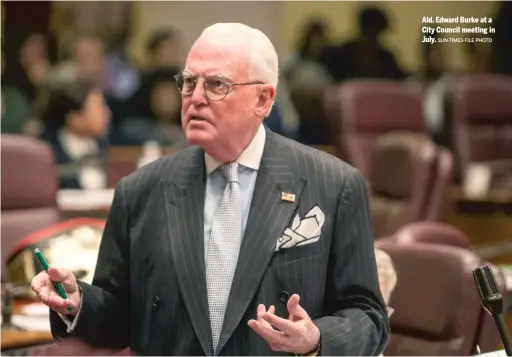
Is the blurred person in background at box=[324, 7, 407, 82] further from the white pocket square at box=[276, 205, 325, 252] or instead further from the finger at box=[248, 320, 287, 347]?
the finger at box=[248, 320, 287, 347]

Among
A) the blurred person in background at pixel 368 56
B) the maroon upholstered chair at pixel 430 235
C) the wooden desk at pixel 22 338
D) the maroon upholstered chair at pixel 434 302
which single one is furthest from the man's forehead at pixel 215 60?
the blurred person in background at pixel 368 56

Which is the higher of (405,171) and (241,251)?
(241,251)

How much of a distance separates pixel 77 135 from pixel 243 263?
11.6 feet

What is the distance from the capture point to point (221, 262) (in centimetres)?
182

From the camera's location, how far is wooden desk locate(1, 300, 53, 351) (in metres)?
2.57

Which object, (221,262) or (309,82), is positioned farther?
(309,82)

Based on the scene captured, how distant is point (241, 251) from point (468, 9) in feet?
2.82

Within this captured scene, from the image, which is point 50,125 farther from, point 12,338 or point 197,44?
point 197,44

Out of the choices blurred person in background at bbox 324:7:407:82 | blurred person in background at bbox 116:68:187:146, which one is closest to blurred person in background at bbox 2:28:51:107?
blurred person in background at bbox 116:68:187:146

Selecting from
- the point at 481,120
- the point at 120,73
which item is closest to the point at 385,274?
the point at 481,120

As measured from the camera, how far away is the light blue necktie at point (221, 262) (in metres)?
1.81

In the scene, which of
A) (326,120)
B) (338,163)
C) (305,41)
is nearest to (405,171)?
(326,120)

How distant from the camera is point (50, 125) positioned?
16.6ft

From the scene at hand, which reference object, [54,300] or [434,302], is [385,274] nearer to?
[434,302]
